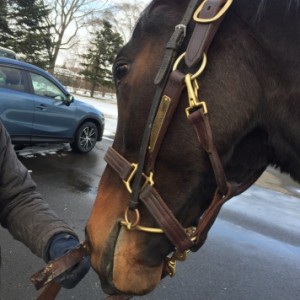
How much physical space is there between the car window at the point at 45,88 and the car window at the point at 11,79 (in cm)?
30

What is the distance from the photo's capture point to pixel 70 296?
3.19 metres

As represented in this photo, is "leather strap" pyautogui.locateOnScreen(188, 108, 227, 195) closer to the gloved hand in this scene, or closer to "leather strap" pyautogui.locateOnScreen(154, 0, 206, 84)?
"leather strap" pyautogui.locateOnScreen(154, 0, 206, 84)

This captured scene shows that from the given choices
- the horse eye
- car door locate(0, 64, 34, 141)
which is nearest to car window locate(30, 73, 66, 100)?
car door locate(0, 64, 34, 141)

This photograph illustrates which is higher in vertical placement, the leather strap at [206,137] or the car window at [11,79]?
the leather strap at [206,137]

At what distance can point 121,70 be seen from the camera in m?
1.33

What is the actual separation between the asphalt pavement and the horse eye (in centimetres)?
246

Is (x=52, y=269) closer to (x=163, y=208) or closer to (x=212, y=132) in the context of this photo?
(x=163, y=208)

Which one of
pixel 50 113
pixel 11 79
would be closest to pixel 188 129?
pixel 11 79

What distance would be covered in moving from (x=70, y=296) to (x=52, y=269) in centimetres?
195

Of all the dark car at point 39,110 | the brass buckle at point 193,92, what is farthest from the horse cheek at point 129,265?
the dark car at point 39,110

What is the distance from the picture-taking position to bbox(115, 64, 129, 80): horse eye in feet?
4.32

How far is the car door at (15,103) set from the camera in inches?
275

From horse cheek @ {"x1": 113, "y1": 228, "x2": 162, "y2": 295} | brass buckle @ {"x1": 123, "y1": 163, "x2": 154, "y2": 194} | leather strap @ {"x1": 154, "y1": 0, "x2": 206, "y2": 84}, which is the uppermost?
leather strap @ {"x1": 154, "y1": 0, "x2": 206, "y2": 84}

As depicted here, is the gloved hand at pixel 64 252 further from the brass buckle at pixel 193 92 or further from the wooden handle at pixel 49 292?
the brass buckle at pixel 193 92
